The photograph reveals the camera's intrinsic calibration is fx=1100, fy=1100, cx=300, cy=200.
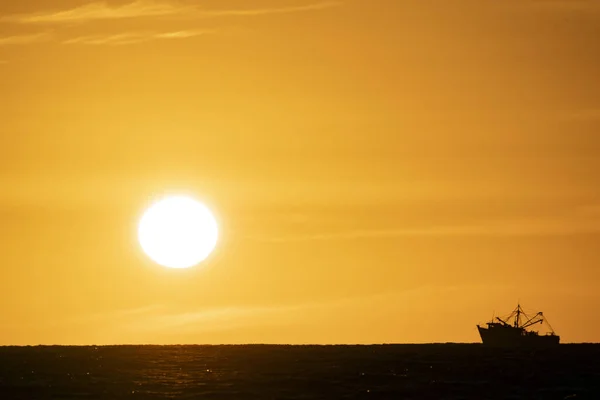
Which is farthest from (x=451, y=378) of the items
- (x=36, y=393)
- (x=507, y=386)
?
(x=36, y=393)

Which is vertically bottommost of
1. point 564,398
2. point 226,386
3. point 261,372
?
point 564,398

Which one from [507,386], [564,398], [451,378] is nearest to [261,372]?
[451,378]

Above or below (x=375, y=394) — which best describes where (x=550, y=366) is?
above

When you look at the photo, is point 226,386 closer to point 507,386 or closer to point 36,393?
point 36,393

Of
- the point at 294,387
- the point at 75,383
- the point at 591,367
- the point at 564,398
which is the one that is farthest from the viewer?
the point at 591,367

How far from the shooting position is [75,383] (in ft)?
495

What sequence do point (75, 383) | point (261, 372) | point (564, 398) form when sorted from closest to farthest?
point (564, 398), point (75, 383), point (261, 372)

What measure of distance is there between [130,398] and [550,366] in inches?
3890

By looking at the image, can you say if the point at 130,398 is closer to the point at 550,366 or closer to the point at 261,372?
the point at 261,372

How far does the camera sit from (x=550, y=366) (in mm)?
197750

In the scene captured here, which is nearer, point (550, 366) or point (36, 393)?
point (36, 393)

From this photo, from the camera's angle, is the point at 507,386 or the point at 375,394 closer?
the point at 375,394

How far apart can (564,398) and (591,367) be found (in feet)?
241

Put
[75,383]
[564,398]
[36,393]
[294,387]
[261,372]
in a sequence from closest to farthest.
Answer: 1. [564,398]
2. [36,393]
3. [294,387]
4. [75,383]
5. [261,372]
